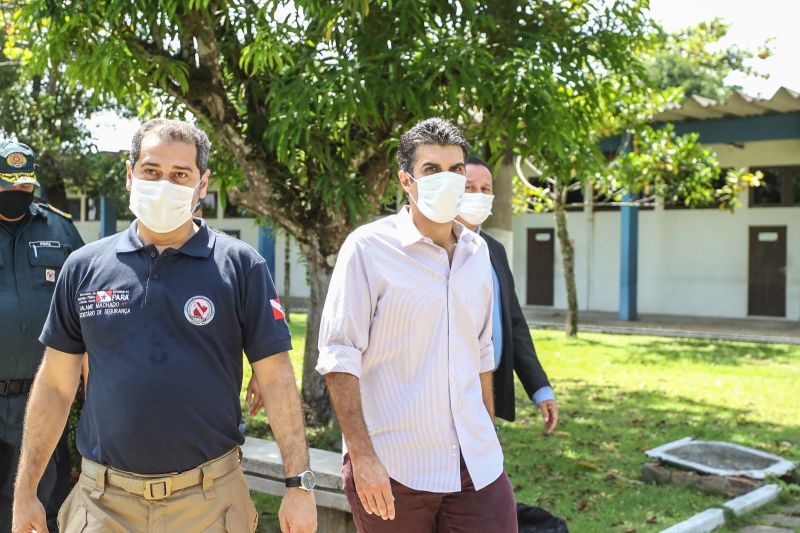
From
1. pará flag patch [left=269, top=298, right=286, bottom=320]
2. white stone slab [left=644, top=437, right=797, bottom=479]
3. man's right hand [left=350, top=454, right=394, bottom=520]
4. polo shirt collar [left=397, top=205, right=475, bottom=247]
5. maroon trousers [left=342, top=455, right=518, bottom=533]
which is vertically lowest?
white stone slab [left=644, top=437, right=797, bottom=479]

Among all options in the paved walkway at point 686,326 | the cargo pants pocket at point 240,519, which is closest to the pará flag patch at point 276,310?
the cargo pants pocket at point 240,519

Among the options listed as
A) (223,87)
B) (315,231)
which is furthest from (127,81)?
(315,231)

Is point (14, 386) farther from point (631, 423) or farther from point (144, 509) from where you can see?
point (631, 423)

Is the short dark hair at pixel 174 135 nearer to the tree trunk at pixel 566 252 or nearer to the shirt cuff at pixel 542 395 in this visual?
the shirt cuff at pixel 542 395

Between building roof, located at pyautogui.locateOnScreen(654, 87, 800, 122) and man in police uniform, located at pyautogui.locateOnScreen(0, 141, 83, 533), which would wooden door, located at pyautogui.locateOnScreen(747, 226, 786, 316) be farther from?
man in police uniform, located at pyautogui.locateOnScreen(0, 141, 83, 533)

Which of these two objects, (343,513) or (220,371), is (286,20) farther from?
(220,371)

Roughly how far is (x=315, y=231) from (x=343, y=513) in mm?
3335

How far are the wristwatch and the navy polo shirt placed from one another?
0.22m

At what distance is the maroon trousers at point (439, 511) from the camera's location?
115 inches

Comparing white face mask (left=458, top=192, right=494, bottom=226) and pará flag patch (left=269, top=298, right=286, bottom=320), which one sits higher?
white face mask (left=458, top=192, right=494, bottom=226)

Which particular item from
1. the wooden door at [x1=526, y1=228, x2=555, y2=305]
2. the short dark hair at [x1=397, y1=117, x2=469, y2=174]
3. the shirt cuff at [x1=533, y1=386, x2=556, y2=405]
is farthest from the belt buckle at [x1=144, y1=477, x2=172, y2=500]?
the wooden door at [x1=526, y1=228, x2=555, y2=305]

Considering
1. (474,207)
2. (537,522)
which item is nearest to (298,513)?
(474,207)

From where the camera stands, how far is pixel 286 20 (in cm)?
636

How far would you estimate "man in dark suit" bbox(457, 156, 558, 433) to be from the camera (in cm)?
404
